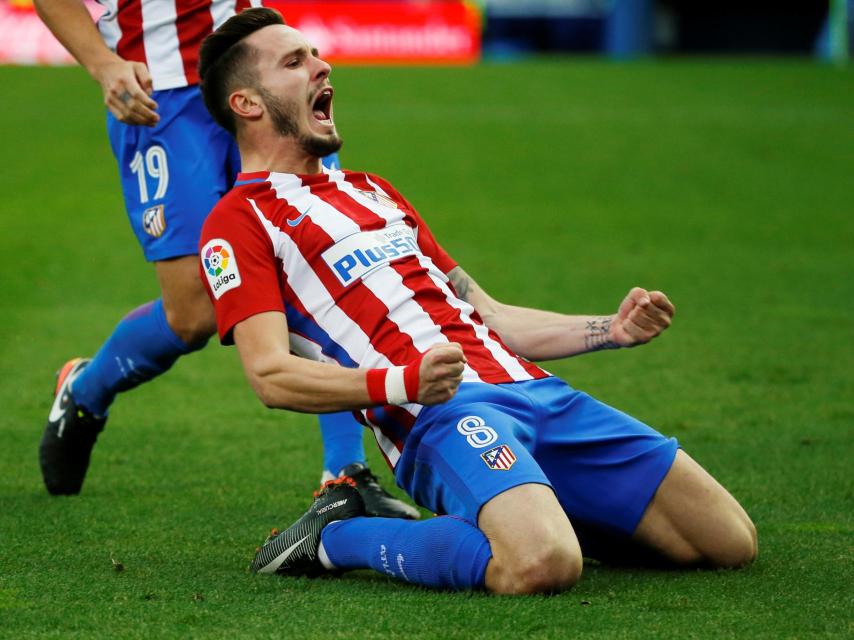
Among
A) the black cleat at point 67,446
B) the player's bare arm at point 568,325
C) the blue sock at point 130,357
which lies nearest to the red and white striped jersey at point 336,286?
the player's bare arm at point 568,325

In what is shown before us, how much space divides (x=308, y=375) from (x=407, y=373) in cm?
25

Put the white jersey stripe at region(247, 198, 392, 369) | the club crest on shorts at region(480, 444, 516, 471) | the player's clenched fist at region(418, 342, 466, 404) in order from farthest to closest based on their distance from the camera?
the white jersey stripe at region(247, 198, 392, 369), the club crest on shorts at region(480, 444, 516, 471), the player's clenched fist at region(418, 342, 466, 404)

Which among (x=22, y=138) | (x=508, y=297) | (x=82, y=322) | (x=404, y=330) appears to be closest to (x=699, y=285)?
(x=508, y=297)

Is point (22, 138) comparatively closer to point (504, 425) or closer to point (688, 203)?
point (688, 203)

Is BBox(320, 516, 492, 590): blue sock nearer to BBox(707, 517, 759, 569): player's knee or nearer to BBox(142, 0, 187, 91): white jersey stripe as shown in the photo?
BBox(707, 517, 759, 569): player's knee

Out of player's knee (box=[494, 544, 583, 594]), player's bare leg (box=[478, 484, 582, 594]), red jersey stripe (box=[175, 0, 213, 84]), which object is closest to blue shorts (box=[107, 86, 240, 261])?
red jersey stripe (box=[175, 0, 213, 84])

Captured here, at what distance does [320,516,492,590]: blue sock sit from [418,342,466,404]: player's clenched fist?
36 centimetres

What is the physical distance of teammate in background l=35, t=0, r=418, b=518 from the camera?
441 cm

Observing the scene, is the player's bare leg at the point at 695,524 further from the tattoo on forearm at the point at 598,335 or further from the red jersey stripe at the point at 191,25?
the red jersey stripe at the point at 191,25

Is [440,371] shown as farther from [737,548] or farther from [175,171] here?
[175,171]

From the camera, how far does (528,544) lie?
3.31 metres

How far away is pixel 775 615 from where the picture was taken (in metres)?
3.21

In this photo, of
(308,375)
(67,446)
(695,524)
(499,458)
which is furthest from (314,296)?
(67,446)

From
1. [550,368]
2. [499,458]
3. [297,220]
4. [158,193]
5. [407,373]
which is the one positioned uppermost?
[297,220]
